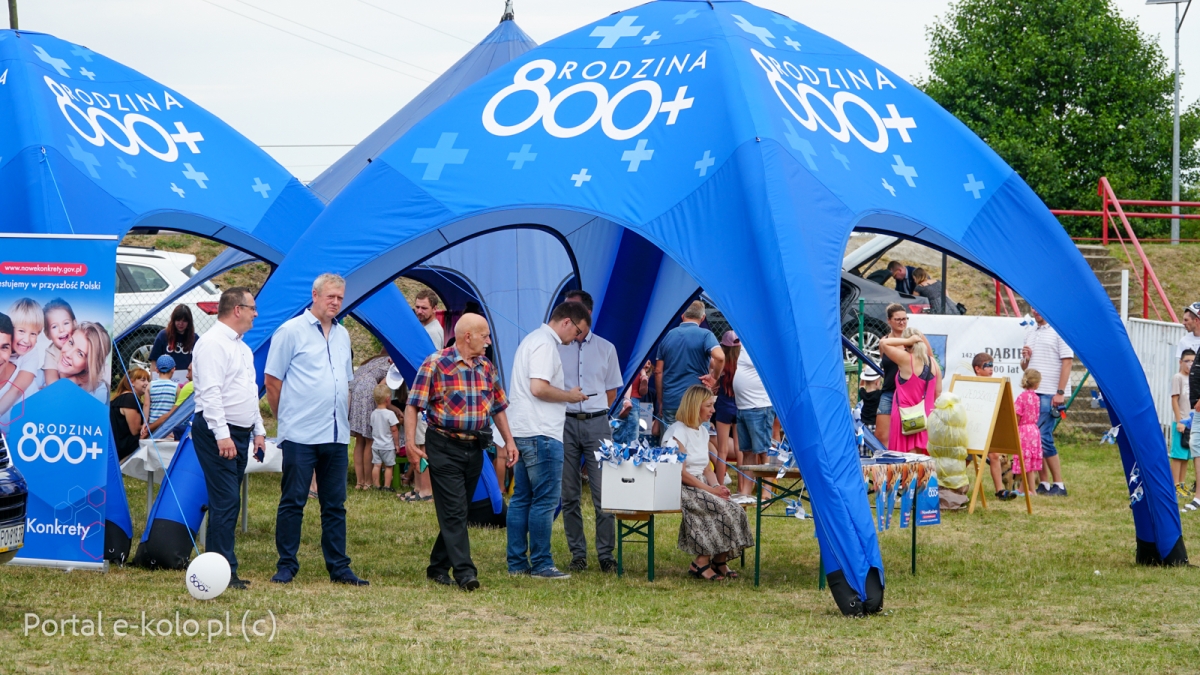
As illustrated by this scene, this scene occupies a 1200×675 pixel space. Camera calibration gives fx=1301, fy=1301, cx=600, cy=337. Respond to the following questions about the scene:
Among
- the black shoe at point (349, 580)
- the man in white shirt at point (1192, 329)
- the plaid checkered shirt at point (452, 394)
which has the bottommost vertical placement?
the black shoe at point (349, 580)

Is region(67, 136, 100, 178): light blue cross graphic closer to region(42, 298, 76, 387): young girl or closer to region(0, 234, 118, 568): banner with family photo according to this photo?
region(0, 234, 118, 568): banner with family photo

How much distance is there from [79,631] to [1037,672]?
4.41 m

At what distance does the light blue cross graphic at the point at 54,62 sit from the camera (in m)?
9.70

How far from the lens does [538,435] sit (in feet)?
25.6

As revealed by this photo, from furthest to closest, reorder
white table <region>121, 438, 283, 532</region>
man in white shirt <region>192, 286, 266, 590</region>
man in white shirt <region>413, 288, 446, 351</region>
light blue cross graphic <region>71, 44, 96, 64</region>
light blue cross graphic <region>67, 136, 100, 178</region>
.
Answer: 1. man in white shirt <region>413, 288, 446, 351</region>
2. light blue cross graphic <region>71, 44, 96, 64</region>
3. light blue cross graphic <region>67, 136, 100, 178</region>
4. white table <region>121, 438, 283, 532</region>
5. man in white shirt <region>192, 286, 266, 590</region>

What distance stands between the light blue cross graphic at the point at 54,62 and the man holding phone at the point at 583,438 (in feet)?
14.4

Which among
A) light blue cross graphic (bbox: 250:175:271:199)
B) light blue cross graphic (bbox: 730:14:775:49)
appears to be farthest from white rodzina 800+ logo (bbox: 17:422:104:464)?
light blue cross graphic (bbox: 730:14:775:49)

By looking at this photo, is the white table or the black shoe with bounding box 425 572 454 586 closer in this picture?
the black shoe with bounding box 425 572 454 586

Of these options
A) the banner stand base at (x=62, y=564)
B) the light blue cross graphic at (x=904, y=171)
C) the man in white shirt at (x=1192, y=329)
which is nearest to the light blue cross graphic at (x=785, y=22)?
the light blue cross graphic at (x=904, y=171)

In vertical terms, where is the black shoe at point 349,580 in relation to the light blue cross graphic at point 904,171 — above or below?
below

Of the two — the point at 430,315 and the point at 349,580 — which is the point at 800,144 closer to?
the point at 349,580

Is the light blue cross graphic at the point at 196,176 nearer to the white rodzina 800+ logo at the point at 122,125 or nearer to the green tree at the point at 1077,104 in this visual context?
the white rodzina 800+ logo at the point at 122,125

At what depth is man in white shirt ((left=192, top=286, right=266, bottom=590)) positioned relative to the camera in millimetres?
7148

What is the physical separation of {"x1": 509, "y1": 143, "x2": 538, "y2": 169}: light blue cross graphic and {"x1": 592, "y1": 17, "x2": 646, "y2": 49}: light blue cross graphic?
40.5 inches
